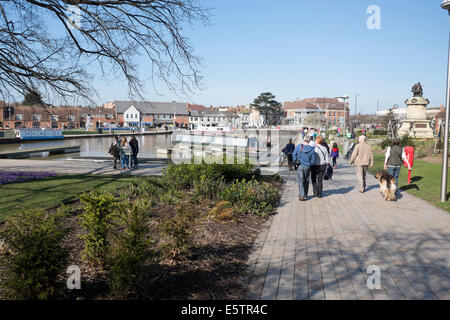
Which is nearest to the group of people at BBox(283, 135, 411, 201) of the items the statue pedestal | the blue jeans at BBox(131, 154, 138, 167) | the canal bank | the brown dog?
the brown dog

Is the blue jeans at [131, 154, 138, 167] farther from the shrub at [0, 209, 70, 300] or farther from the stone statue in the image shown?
the stone statue

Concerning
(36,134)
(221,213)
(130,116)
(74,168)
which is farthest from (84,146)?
(130,116)

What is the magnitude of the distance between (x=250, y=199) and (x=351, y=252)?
3.38m

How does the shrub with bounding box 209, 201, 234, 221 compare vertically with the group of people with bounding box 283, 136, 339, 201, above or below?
below

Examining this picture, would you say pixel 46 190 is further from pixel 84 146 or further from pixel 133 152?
pixel 84 146

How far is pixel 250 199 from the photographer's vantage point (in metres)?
8.66

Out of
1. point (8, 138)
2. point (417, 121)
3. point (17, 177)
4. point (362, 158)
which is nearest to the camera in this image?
point (362, 158)

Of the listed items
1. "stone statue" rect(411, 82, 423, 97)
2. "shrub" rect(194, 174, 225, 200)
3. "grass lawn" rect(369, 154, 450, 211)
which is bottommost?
"grass lawn" rect(369, 154, 450, 211)

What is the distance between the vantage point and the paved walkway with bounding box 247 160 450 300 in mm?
4266

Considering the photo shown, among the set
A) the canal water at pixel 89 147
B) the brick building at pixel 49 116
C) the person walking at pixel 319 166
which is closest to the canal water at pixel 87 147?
the canal water at pixel 89 147

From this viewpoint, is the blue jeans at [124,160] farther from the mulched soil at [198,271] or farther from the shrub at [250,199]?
the mulched soil at [198,271]

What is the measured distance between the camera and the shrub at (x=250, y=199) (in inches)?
328

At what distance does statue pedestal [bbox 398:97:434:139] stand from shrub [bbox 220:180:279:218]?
93.1ft

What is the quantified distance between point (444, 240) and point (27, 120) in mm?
91406
